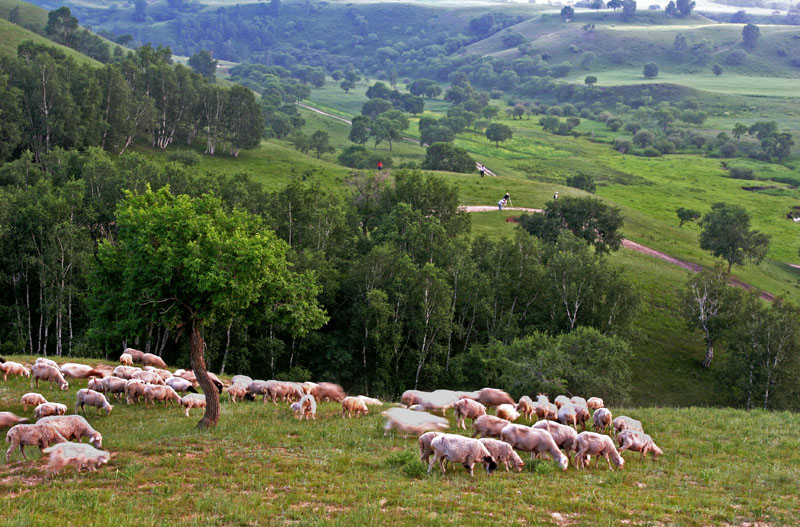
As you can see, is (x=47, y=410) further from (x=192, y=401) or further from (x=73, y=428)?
(x=192, y=401)

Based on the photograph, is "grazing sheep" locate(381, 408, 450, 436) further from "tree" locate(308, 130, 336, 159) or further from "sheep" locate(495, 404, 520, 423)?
"tree" locate(308, 130, 336, 159)

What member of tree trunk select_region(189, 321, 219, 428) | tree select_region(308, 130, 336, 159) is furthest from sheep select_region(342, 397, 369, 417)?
tree select_region(308, 130, 336, 159)

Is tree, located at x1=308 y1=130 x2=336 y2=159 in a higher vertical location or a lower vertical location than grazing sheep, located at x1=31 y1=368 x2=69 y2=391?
higher

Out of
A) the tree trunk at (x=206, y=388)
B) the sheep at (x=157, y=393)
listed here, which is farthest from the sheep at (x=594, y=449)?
the sheep at (x=157, y=393)

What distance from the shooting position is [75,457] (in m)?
16.7

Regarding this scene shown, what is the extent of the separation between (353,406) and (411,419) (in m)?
3.80

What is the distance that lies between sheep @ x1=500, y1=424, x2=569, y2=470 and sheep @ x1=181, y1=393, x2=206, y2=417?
594 inches

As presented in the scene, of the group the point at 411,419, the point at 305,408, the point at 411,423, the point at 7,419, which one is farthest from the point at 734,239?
the point at 7,419

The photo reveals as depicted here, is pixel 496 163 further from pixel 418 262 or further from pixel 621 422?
pixel 621 422

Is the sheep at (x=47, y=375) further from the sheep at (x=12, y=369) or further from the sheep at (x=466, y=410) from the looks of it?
the sheep at (x=466, y=410)

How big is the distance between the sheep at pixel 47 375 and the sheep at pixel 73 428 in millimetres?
10771

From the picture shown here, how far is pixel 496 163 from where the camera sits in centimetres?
17325

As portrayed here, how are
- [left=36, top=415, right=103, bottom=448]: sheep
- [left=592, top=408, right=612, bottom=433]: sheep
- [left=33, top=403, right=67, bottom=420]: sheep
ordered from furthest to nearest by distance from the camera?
[left=592, top=408, right=612, bottom=433]: sheep → [left=33, top=403, right=67, bottom=420]: sheep → [left=36, top=415, right=103, bottom=448]: sheep

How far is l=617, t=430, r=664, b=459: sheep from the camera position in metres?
20.5
